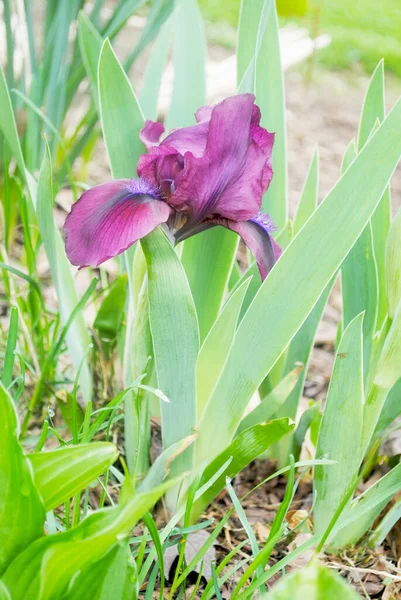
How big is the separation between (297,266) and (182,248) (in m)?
0.20

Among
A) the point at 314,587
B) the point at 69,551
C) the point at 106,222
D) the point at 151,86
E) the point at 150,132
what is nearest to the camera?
the point at 314,587

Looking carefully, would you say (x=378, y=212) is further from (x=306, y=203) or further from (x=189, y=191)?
(x=189, y=191)

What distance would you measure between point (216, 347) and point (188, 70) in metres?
0.44

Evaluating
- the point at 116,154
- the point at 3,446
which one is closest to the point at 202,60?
the point at 116,154

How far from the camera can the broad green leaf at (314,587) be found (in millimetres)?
398

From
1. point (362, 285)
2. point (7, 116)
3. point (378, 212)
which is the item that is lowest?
point (362, 285)

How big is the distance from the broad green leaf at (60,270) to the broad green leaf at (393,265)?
1.27 ft

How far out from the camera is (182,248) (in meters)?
0.92

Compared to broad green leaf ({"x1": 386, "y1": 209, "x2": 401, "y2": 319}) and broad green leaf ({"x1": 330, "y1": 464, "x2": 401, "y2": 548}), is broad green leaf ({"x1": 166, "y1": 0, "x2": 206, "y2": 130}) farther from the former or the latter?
broad green leaf ({"x1": 330, "y1": 464, "x2": 401, "y2": 548})

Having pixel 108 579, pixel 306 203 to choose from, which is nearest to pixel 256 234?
Answer: pixel 306 203

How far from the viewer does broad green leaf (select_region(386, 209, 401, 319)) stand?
31.0 inches

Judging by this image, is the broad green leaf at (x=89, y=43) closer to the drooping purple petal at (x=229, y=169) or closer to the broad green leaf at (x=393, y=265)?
the drooping purple petal at (x=229, y=169)

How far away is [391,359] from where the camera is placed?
0.78 meters

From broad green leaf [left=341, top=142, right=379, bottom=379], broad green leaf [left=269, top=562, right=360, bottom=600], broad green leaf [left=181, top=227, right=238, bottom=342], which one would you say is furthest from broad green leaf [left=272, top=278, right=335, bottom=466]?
broad green leaf [left=269, top=562, right=360, bottom=600]
